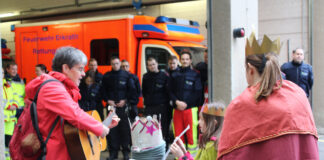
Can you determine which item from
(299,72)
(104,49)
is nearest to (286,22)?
(299,72)

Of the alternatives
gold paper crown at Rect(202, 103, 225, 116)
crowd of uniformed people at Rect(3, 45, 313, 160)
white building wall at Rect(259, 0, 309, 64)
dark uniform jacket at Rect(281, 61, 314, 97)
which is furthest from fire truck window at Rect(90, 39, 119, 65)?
gold paper crown at Rect(202, 103, 225, 116)

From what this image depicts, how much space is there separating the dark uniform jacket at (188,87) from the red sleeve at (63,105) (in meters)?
3.68

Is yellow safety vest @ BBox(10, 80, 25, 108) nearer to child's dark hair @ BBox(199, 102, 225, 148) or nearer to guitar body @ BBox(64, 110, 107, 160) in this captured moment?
guitar body @ BBox(64, 110, 107, 160)

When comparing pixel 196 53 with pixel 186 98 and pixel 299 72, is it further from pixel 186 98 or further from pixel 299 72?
pixel 186 98

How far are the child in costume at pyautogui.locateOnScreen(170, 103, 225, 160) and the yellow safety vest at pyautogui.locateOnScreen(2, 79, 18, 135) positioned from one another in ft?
12.9

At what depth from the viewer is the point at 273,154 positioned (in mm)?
1793

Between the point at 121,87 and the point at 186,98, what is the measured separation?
1340 millimetres

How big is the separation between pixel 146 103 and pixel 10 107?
7.94 feet

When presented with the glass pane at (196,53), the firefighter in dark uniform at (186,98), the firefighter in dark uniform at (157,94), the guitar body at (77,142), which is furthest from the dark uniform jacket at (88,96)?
the guitar body at (77,142)

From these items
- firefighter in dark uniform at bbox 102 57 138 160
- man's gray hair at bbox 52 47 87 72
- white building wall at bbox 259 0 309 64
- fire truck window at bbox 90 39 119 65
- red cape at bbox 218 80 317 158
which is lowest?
firefighter in dark uniform at bbox 102 57 138 160

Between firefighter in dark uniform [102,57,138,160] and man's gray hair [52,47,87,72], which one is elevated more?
man's gray hair [52,47,87,72]

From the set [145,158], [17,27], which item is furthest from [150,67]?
[17,27]

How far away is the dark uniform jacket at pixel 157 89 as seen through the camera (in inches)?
252

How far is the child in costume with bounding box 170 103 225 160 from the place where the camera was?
2.66 meters
